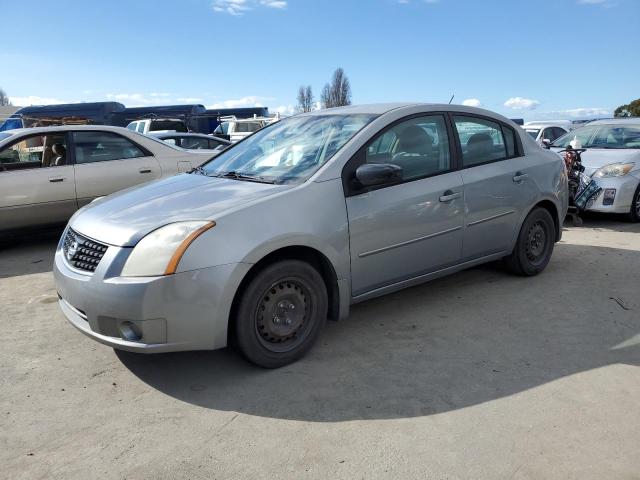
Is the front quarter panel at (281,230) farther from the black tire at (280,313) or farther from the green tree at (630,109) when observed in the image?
the green tree at (630,109)

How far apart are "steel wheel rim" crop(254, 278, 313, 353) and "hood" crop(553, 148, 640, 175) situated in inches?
248

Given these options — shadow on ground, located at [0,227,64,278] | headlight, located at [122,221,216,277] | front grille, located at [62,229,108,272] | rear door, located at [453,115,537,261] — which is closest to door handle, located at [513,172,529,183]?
rear door, located at [453,115,537,261]

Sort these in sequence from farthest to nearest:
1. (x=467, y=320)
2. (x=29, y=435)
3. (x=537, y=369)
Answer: (x=467, y=320) < (x=537, y=369) < (x=29, y=435)

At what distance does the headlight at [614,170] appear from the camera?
25.2ft

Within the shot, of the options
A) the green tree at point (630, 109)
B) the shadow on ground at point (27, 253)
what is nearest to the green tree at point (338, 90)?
the green tree at point (630, 109)

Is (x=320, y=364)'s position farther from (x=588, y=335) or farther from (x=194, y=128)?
(x=194, y=128)

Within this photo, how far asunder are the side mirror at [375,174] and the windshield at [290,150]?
0.93 ft

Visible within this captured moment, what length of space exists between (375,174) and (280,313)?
43.6 inches

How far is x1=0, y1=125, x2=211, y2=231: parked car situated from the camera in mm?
6352

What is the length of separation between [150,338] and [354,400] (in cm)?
120

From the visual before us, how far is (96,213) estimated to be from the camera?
3.48 m

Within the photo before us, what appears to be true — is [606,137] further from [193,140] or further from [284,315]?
[193,140]

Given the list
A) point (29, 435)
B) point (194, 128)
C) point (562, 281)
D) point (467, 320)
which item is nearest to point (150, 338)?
point (29, 435)

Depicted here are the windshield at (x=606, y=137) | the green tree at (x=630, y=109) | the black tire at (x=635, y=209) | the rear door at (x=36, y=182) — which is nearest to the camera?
the rear door at (x=36, y=182)
